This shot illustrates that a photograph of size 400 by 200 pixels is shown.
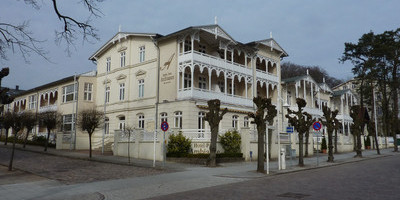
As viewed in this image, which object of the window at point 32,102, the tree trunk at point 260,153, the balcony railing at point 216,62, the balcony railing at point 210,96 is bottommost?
the tree trunk at point 260,153

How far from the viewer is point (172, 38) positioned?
29438 mm

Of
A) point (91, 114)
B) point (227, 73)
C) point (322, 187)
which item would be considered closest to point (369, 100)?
point (227, 73)

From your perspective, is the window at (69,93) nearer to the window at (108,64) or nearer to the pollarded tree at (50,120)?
the pollarded tree at (50,120)

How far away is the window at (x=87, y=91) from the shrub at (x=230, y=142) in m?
19.9

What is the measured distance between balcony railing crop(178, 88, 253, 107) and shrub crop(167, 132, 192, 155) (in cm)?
533

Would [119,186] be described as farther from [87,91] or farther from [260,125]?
[87,91]

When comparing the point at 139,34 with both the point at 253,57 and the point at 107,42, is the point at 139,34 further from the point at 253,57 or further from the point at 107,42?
the point at 253,57

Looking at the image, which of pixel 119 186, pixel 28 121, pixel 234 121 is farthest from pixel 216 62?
pixel 28 121

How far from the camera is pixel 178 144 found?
878 inches

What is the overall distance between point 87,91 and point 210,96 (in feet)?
52.7

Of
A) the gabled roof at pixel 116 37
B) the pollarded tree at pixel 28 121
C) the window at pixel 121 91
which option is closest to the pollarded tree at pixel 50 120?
the pollarded tree at pixel 28 121

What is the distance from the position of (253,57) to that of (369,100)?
30269 millimetres

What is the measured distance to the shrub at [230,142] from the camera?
76.3ft

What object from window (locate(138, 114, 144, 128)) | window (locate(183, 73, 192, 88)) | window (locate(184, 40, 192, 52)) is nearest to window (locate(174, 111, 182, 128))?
window (locate(183, 73, 192, 88))
